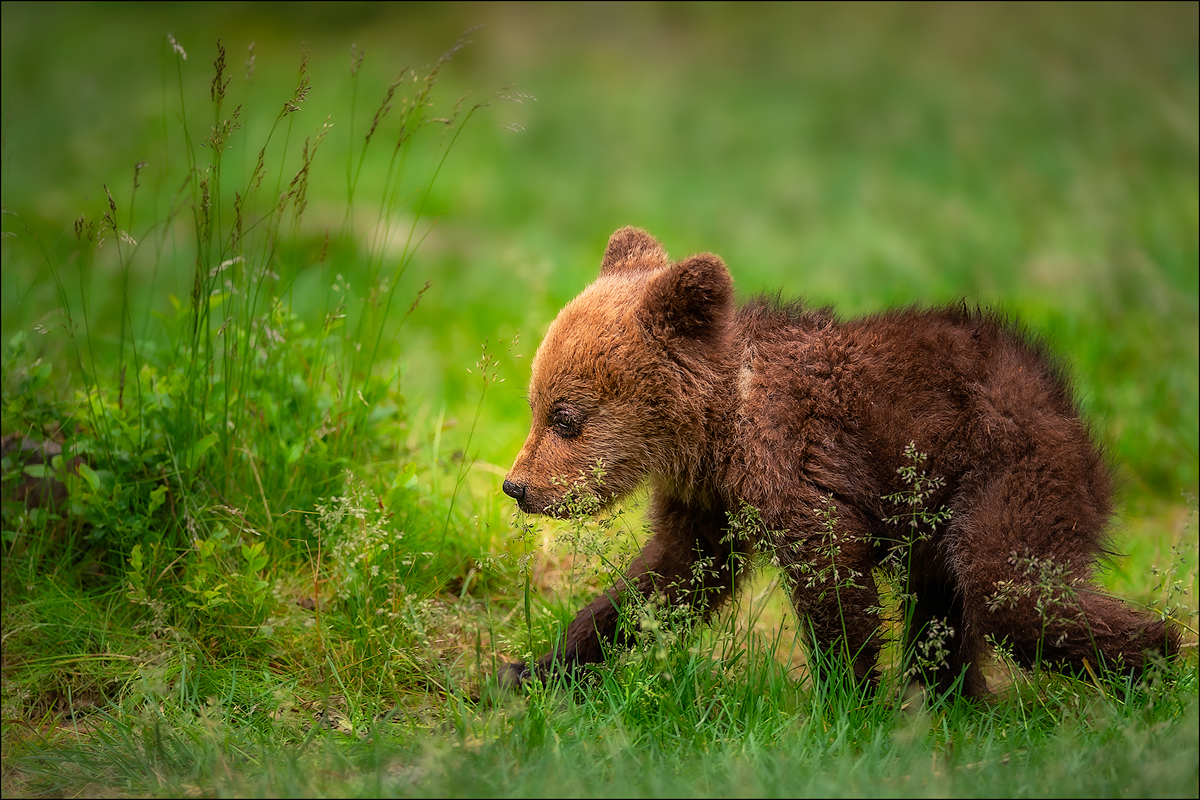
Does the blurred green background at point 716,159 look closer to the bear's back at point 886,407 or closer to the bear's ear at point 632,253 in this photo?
the bear's ear at point 632,253

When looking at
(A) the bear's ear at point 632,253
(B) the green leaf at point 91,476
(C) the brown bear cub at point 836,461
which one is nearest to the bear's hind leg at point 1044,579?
(C) the brown bear cub at point 836,461

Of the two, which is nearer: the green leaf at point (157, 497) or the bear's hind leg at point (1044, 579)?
the bear's hind leg at point (1044, 579)

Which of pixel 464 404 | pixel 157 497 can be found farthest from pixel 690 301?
pixel 464 404

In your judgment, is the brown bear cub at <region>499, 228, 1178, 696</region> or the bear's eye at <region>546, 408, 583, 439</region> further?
the bear's eye at <region>546, 408, 583, 439</region>

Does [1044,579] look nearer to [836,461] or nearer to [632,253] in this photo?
[836,461]

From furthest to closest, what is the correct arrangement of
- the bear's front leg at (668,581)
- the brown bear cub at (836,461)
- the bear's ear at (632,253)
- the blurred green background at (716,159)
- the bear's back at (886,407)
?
the blurred green background at (716,159)
the bear's ear at (632,253)
the bear's front leg at (668,581)
the bear's back at (886,407)
the brown bear cub at (836,461)

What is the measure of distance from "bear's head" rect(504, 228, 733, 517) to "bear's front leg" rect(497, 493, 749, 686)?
0.26m

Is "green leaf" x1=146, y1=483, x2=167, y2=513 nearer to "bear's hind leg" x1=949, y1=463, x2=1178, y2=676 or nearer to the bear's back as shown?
the bear's back

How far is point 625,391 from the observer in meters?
3.76

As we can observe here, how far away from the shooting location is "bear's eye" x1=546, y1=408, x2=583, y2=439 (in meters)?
3.82

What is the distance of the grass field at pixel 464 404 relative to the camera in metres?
3.28

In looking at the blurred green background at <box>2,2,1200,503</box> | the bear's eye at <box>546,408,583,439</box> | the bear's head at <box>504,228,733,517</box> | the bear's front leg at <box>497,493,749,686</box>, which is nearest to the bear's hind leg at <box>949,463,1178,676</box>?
the bear's front leg at <box>497,493,749,686</box>

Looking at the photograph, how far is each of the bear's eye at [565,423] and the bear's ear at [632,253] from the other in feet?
2.37

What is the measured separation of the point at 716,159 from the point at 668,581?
1029 centimetres
